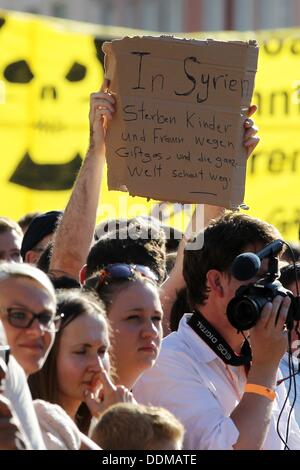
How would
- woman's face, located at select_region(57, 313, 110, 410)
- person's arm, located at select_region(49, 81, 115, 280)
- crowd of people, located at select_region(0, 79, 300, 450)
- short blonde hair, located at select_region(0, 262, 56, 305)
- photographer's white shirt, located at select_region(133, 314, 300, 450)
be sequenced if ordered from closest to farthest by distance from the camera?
crowd of people, located at select_region(0, 79, 300, 450)
short blonde hair, located at select_region(0, 262, 56, 305)
woman's face, located at select_region(57, 313, 110, 410)
photographer's white shirt, located at select_region(133, 314, 300, 450)
person's arm, located at select_region(49, 81, 115, 280)

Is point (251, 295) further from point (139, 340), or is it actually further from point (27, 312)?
point (27, 312)

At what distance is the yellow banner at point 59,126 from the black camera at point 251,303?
387cm

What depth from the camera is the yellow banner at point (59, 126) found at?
8891 mm

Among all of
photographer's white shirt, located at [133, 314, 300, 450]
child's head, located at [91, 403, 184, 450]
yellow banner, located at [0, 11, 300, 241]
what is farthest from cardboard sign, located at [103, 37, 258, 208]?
yellow banner, located at [0, 11, 300, 241]

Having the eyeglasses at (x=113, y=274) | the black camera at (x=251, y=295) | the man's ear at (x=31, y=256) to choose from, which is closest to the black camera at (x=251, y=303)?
the black camera at (x=251, y=295)

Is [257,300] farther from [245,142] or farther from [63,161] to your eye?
[63,161]

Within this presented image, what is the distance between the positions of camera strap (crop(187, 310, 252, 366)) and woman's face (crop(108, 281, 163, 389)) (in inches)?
8.0

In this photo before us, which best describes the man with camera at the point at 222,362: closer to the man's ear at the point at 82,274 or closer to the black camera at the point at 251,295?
the black camera at the point at 251,295

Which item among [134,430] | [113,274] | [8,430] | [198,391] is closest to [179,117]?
[113,274]

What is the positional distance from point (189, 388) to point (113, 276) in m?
0.42

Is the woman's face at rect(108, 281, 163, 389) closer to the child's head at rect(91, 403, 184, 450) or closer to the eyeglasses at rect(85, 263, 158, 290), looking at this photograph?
the eyeglasses at rect(85, 263, 158, 290)

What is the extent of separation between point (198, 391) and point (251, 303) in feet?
1.02

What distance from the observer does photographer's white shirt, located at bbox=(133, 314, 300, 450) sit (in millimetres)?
4523

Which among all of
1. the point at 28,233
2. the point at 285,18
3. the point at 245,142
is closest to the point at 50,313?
the point at 245,142
